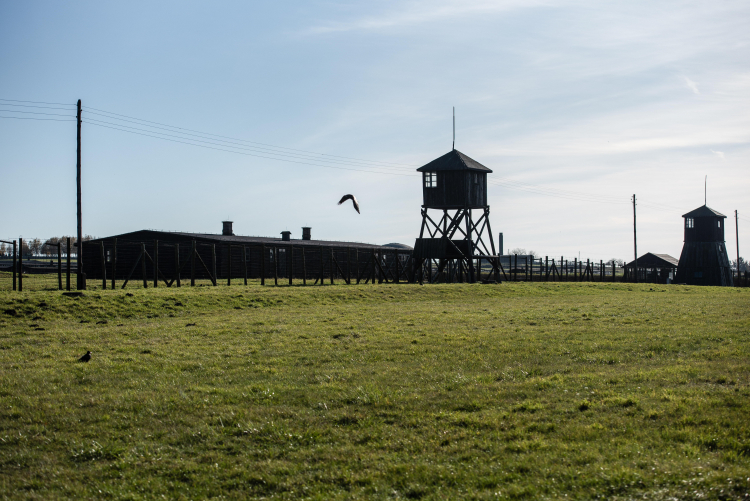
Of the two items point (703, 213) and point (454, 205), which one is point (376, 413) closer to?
point (454, 205)

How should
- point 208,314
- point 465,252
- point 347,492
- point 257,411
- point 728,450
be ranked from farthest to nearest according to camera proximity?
point 465,252
point 208,314
point 257,411
point 728,450
point 347,492

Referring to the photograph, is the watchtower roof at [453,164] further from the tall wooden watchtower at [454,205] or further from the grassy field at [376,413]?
the grassy field at [376,413]

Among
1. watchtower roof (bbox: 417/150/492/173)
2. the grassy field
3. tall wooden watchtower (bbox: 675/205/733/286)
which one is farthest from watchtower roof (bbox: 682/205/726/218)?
the grassy field

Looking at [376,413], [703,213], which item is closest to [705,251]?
[703,213]

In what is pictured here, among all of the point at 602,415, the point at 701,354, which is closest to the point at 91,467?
the point at 602,415

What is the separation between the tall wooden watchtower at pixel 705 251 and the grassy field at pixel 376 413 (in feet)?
217

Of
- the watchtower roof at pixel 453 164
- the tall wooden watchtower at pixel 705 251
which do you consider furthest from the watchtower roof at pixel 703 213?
the watchtower roof at pixel 453 164

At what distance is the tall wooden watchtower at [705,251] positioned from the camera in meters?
77.6

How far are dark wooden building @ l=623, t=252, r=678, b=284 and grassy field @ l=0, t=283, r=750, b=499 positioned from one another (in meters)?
67.1

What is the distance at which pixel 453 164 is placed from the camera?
49.9 m

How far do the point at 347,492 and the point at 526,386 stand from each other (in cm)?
521

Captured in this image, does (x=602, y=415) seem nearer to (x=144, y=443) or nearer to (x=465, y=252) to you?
(x=144, y=443)

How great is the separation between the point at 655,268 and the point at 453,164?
47.2m

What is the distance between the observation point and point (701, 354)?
46.1ft
